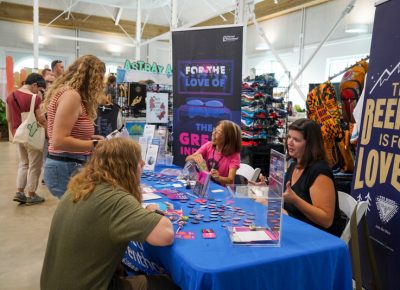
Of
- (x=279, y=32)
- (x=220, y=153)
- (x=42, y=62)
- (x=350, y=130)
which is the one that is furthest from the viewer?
(x=42, y=62)

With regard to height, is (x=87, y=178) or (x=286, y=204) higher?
(x=87, y=178)

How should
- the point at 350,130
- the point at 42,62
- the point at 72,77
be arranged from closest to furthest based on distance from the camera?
the point at 72,77 → the point at 350,130 → the point at 42,62

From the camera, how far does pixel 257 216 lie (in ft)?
5.74

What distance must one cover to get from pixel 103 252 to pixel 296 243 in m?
0.77

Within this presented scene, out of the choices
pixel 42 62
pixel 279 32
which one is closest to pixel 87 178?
pixel 279 32

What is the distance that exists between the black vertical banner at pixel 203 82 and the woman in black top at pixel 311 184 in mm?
1281

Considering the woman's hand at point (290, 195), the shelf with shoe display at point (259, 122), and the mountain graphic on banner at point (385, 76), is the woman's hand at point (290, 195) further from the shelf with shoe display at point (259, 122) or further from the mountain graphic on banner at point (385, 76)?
the shelf with shoe display at point (259, 122)

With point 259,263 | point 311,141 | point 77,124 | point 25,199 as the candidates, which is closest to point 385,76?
point 311,141

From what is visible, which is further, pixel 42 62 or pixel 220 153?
pixel 42 62

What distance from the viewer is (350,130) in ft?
10.8

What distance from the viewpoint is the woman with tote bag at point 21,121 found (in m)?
3.95

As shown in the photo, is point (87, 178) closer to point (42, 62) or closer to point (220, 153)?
point (220, 153)

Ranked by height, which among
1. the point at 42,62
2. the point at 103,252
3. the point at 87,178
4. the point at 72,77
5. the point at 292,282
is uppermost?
the point at 42,62

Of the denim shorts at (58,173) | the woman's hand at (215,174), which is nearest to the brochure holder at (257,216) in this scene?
the woman's hand at (215,174)
